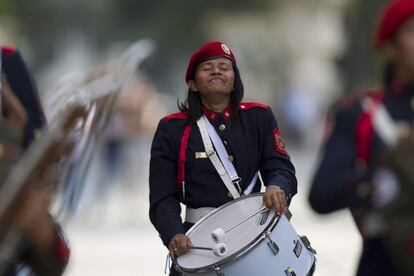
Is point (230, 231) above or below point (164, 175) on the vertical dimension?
below

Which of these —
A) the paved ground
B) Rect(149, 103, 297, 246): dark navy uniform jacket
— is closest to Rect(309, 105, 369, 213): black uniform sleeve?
Rect(149, 103, 297, 246): dark navy uniform jacket

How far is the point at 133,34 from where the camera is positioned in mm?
53625

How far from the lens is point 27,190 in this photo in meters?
3.92

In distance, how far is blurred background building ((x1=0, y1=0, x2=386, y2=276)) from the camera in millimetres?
15469

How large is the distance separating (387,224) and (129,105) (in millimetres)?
15140

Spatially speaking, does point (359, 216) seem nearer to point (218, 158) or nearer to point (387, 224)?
point (387, 224)

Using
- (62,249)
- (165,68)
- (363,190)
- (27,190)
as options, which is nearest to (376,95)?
(363,190)

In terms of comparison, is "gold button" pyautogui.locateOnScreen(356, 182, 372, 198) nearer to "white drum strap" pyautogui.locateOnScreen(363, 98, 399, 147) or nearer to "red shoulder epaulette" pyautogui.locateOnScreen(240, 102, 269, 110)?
"white drum strap" pyautogui.locateOnScreen(363, 98, 399, 147)

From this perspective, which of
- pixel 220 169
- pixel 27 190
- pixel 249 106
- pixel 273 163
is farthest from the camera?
pixel 249 106

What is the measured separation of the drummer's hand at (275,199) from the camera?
5.82 metres

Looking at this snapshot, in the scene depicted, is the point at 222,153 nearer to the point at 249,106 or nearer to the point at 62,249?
the point at 249,106

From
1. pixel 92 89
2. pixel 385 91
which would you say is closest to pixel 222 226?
pixel 92 89

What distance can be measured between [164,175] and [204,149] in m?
0.18

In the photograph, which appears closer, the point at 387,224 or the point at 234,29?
the point at 387,224
